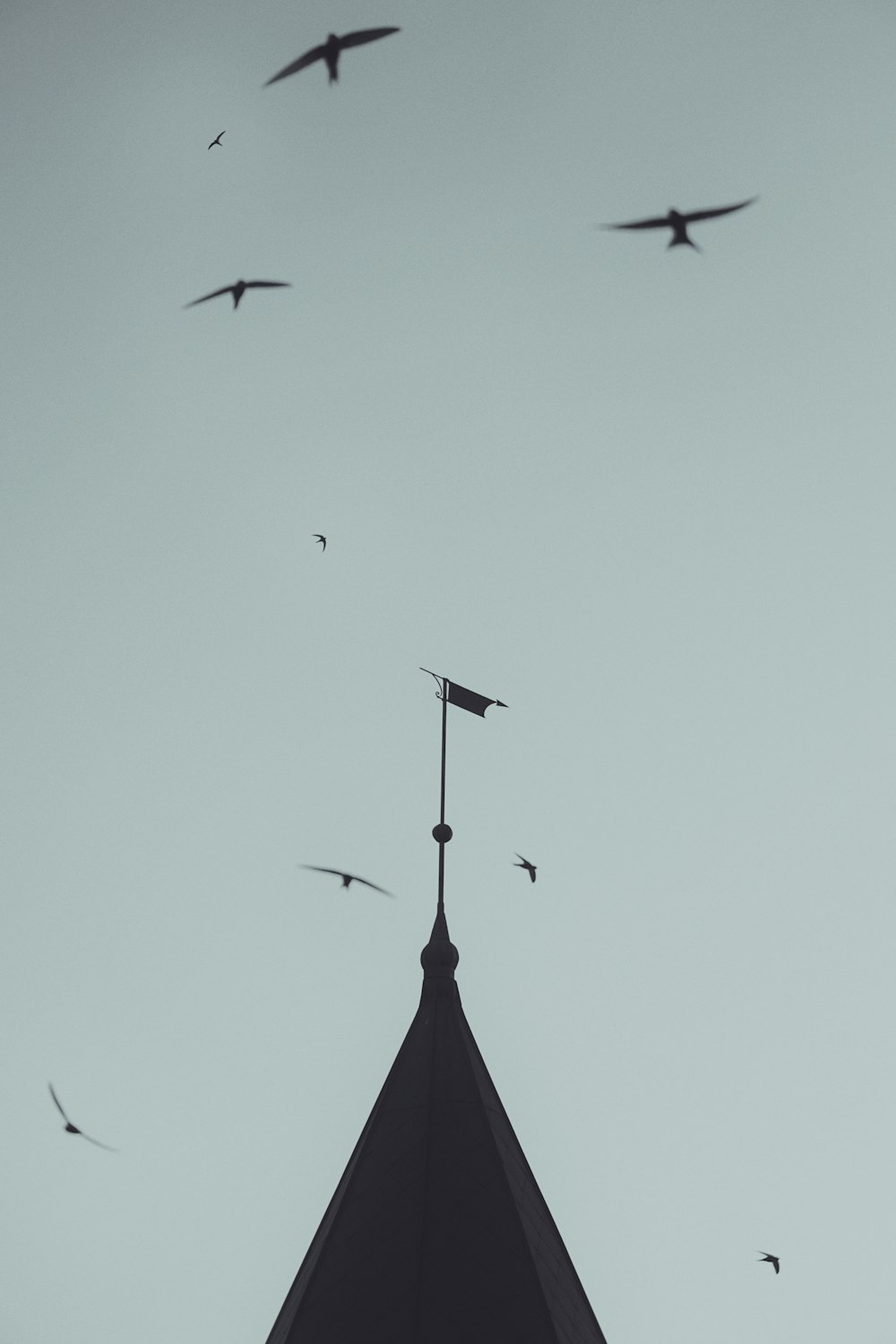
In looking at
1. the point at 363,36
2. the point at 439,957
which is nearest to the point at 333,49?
the point at 363,36

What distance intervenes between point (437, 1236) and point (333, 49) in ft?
46.3

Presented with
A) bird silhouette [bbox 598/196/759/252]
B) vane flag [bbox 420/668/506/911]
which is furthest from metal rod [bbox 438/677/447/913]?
bird silhouette [bbox 598/196/759/252]

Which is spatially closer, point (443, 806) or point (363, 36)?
point (363, 36)

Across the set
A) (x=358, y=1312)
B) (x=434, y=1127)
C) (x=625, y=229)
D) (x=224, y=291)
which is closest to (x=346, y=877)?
(x=434, y=1127)

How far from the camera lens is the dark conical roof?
1634 centimetres

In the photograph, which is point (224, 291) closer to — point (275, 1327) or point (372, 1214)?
point (372, 1214)

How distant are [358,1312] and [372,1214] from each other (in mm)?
1757

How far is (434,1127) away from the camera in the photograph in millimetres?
19078

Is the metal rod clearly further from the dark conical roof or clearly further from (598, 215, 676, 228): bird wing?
(598, 215, 676, 228): bird wing

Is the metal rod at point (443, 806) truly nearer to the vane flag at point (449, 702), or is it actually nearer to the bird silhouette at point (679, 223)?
the vane flag at point (449, 702)

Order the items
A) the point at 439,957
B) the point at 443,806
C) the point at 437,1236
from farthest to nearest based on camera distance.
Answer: the point at 443,806 < the point at 439,957 < the point at 437,1236

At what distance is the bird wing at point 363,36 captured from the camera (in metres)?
13.0

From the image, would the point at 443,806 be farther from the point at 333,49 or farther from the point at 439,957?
the point at 333,49

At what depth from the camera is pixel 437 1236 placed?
1733cm
